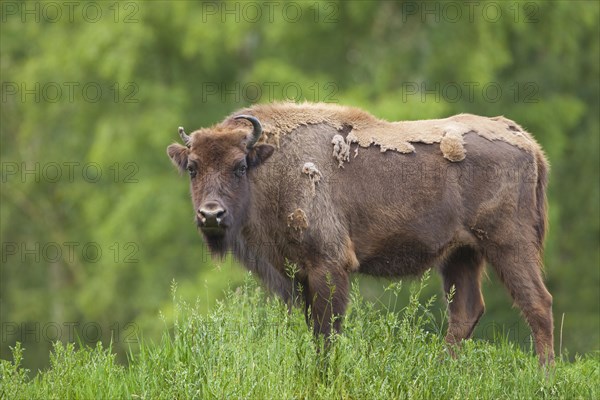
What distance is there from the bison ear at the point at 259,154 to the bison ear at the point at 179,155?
60 centimetres

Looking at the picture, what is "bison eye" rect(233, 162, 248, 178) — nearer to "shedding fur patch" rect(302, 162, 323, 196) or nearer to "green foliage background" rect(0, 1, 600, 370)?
"shedding fur patch" rect(302, 162, 323, 196)

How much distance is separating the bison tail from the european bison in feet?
0.04

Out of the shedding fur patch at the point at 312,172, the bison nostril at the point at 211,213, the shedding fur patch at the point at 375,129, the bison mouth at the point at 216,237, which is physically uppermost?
the shedding fur patch at the point at 375,129

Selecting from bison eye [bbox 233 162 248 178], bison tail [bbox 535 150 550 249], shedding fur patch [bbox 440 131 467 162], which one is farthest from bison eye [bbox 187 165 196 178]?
bison tail [bbox 535 150 550 249]

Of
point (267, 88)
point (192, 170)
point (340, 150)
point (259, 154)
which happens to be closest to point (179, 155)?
point (192, 170)

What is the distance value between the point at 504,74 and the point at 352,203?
15.0 m

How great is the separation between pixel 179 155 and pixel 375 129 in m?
1.75

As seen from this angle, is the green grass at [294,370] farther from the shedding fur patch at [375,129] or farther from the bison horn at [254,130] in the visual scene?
the shedding fur patch at [375,129]

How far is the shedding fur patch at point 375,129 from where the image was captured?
902 cm

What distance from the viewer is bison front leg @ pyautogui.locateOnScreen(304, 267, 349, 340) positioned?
8.42 meters

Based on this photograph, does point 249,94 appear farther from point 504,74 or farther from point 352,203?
point 352,203

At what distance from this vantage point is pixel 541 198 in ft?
30.5

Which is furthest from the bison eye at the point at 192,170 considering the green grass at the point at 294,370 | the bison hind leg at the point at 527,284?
the bison hind leg at the point at 527,284

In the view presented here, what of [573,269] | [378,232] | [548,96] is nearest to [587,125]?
[548,96]
